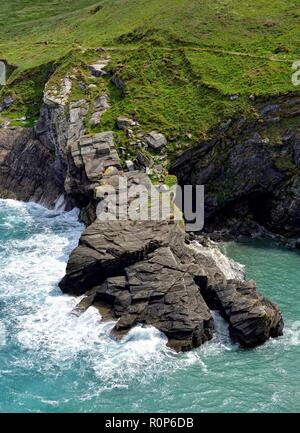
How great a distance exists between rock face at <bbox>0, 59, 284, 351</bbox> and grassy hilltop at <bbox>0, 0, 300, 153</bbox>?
7021 mm

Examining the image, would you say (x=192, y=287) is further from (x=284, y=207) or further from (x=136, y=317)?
(x=284, y=207)

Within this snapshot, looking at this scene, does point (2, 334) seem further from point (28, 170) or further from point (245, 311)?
point (28, 170)

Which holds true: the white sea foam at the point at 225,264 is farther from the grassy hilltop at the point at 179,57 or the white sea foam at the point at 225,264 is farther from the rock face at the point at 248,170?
the grassy hilltop at the point at 179,57

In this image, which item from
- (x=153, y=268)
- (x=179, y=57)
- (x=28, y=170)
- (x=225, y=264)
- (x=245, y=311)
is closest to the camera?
(x=245, y=311)

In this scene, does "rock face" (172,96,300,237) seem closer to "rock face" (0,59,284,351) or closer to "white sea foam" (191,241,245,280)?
"rock face" (0,59,284,351)

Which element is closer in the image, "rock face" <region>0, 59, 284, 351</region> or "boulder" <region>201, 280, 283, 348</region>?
"boulder" <region>201, 280, 283, 348</region>

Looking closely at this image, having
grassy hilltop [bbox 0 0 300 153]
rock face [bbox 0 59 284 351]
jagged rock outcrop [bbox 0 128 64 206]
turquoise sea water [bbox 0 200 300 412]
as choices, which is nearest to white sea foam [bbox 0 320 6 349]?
turquoise sea water [bbox 0 200 300 412]

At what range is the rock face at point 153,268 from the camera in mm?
56469

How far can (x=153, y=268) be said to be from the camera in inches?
2386

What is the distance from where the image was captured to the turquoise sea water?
48031mm

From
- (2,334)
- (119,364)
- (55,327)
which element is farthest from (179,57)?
(119,364)

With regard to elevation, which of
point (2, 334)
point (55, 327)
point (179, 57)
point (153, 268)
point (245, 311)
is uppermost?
point (179, 57)

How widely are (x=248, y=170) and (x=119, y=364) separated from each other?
40732 millimetres

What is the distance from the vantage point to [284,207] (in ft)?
267
